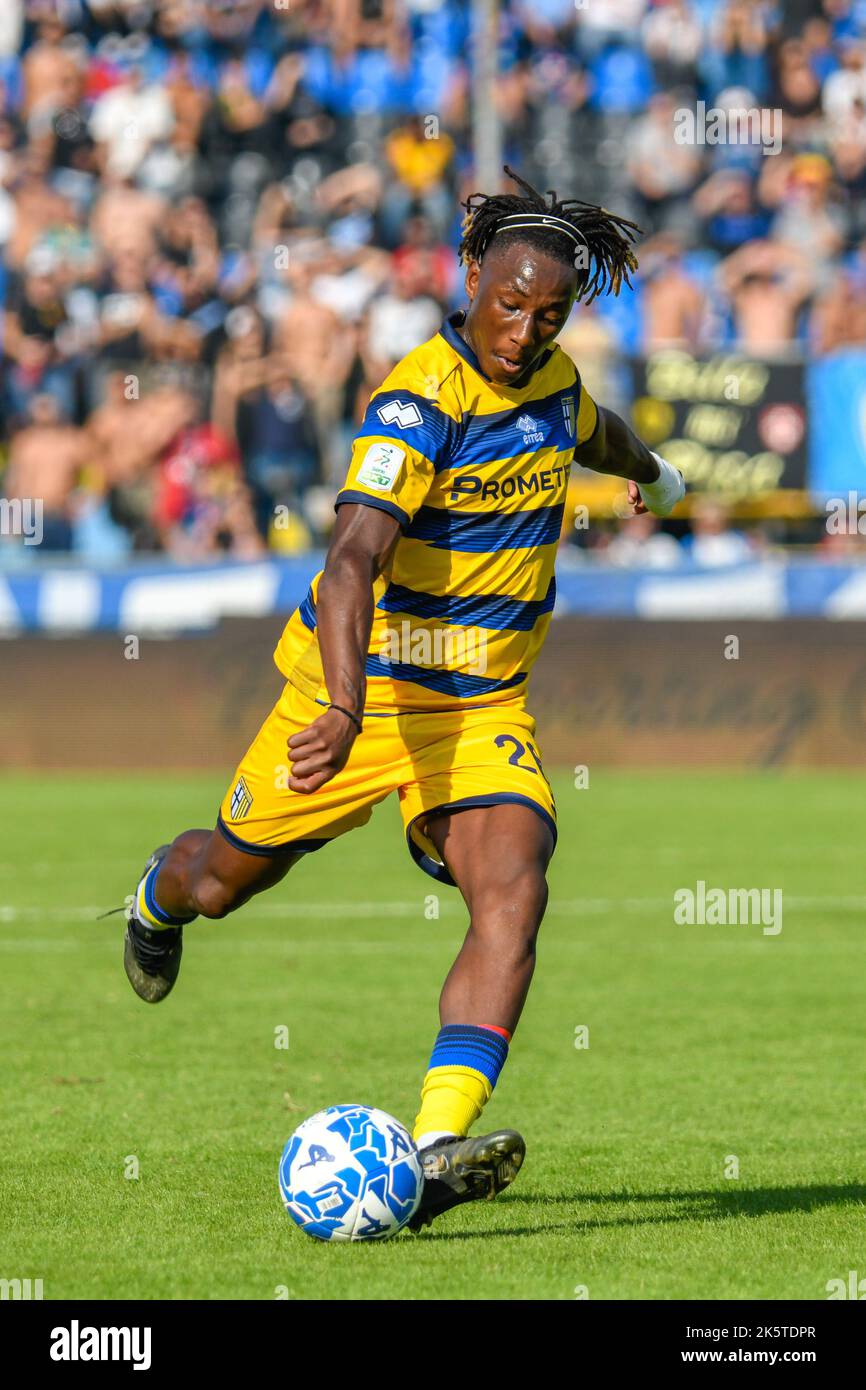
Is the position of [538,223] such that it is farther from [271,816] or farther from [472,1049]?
[472,1049]

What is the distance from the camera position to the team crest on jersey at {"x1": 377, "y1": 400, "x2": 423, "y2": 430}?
5223 mm

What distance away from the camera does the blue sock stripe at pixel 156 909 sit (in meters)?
6.43

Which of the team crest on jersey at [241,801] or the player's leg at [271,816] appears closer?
the player's leg at [271,816]

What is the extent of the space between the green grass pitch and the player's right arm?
3.58 feet

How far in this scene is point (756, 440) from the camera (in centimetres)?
1833

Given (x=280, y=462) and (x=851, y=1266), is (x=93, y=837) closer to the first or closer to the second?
(x=280, y=462)

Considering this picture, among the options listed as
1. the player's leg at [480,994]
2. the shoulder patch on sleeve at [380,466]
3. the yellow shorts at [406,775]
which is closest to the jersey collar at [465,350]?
the shoulder patch on sleeve at [380,466]

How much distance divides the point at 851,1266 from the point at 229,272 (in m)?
16.9

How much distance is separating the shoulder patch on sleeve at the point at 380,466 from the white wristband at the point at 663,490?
1.46 metres

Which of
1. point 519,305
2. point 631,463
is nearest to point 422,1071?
point 631,463

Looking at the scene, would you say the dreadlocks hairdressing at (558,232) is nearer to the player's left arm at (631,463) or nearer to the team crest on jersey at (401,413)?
the player's left arm at (631,463)

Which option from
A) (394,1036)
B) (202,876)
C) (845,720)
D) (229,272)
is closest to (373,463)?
(202,876)

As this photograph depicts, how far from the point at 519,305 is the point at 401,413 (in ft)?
1.25

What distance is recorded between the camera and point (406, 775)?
5523 mm
